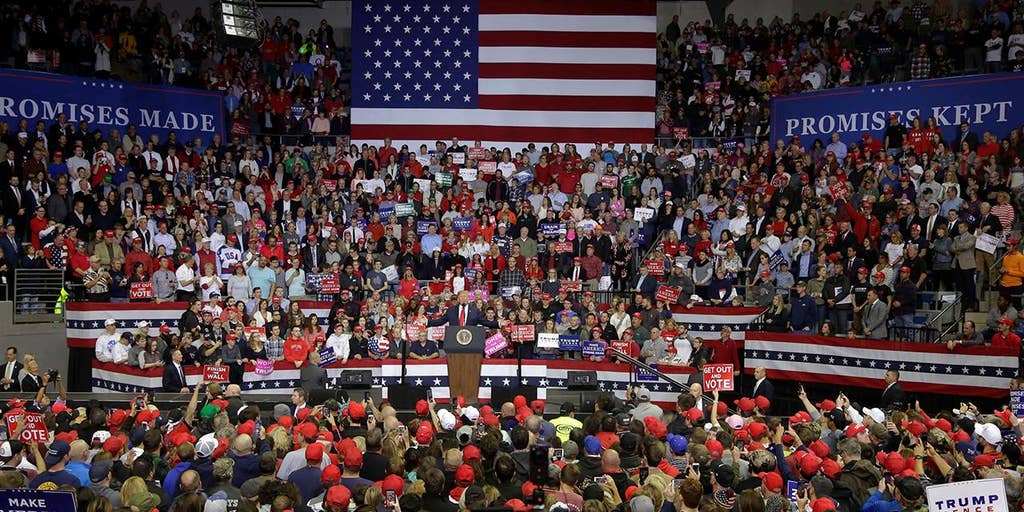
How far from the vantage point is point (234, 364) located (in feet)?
66.6

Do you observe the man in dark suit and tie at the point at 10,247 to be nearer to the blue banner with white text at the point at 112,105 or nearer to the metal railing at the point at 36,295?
the metal railing at the point at 36,295

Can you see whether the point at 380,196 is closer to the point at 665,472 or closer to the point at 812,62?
the point at 812,62

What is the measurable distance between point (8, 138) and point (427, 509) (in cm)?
1989

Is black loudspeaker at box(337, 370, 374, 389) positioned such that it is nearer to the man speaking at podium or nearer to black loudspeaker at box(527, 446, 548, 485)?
the man speaking at podium

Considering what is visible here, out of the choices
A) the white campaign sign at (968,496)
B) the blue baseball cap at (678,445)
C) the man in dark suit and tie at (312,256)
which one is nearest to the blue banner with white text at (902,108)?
the man in dark suit and tie at (312,256)

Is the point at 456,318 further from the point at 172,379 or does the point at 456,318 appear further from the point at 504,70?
the point at 504,70

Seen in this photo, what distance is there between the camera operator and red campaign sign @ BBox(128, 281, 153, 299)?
55cm

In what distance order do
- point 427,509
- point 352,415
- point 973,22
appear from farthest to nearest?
point 973,22 < point 352,415 < point 427,509

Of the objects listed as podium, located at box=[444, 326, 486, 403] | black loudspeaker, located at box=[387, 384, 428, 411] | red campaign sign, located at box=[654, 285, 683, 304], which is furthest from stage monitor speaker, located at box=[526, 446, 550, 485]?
red campaign sign, located at box=[654, 285, 683, 304]

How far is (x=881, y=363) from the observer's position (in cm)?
1980

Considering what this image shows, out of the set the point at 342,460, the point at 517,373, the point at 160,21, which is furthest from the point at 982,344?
the point at 160,21

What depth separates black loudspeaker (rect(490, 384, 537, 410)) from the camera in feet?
58.5

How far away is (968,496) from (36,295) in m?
19.7

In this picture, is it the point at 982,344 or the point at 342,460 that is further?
the point at 982,344
